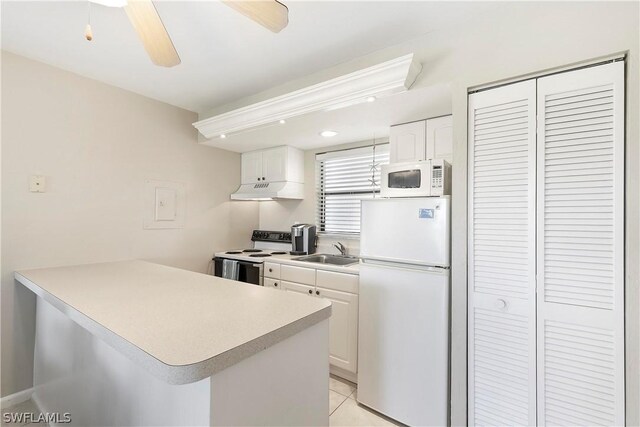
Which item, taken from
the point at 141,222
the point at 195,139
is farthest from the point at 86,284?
the point at 195,139

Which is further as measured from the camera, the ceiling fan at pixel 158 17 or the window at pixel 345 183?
the window at pixel 345 183

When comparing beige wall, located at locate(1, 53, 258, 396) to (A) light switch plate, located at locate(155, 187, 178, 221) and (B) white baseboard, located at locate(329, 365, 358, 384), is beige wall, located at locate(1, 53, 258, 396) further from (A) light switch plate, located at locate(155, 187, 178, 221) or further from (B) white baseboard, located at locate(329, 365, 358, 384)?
(B) white baseboard, located at locate(329, 365, 358, 384)

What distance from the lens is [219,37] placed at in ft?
5.64

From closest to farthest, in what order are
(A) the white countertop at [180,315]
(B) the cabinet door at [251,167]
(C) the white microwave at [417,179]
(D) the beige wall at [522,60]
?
(A) the white countertop at [180,315], (D) the beige wall at [522,60], (C) the white microwave at [417,179], (B) the cabinet door at [251,167]

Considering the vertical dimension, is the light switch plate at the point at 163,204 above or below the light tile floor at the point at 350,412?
above

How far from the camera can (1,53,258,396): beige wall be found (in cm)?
192

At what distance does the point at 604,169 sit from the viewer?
1.25 metres

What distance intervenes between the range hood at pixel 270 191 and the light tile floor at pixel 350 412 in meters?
1.81

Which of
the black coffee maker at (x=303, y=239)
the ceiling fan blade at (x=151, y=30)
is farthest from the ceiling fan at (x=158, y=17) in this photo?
the black coffee maker at (x=303, y=239)

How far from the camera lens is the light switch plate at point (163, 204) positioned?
2590 millimetres

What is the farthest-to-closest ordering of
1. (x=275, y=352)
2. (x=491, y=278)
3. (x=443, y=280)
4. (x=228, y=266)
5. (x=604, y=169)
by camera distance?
(x=228, y=266) → (x=443, y=280) → (x=491, y=278) → (x=604, y=169) → (x=275, y=352)

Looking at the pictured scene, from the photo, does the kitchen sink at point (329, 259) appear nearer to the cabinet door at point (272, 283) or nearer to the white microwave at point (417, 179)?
the cabinet door at point (272, 283)

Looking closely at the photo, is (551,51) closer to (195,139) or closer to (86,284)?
(86,284)

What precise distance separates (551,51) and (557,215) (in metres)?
0.78
